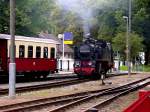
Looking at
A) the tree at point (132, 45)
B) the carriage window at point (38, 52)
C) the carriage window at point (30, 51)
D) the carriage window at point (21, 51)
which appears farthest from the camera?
the tree at point (132, 45)

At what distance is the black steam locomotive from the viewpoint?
35.8 metres

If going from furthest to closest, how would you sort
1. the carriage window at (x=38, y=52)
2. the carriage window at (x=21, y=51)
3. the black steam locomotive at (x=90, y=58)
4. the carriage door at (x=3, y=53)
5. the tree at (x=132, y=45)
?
the tree at (x=132, y=45)
the black steam locomotive at (x=90, y=58)
the carriage window at (x=38, y=52)
the carriage window at (x=21, y=51)
the carriage door at (x=3, y=53)

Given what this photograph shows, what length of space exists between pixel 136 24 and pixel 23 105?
54326mm

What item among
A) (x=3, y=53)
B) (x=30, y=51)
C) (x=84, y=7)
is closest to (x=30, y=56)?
(x=30, y=51)

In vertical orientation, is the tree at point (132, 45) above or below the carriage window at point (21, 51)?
above

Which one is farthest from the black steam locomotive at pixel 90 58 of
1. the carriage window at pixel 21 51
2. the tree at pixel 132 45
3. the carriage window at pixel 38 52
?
the tree at pixel 132 45

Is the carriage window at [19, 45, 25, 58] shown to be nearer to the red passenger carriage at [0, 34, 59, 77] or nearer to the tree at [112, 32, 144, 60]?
the red passenger carriage at [0, 34, 59, 77]

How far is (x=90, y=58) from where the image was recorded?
36000 mm

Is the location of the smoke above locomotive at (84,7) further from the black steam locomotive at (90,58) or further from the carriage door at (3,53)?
the carriage door at (3,53)

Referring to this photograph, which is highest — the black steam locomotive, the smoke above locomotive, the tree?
the smoke above locomotive

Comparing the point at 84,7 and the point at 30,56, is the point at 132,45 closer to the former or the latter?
the point at 84,7

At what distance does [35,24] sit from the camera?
46.7 m

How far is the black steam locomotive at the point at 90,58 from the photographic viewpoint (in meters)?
35.8

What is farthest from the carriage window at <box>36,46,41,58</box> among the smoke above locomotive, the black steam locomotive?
the black steam locomotive
